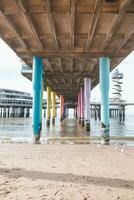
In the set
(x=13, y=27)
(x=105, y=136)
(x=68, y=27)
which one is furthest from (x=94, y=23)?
(x=105, y=136)

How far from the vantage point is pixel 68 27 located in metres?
15.4

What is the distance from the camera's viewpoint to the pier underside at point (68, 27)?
12242mm

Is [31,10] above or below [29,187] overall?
above

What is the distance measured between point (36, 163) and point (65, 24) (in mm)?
8175

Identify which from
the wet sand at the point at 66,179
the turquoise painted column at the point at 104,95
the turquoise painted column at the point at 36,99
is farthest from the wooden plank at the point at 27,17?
the wet sand at the point at 66,179

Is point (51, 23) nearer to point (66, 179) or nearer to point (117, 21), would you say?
point (117, 21)

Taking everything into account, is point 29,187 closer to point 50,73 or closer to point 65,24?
point 65,24

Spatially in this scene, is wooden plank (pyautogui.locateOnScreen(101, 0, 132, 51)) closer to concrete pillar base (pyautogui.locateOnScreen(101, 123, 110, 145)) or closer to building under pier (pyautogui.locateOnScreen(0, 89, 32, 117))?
concrete pillar base (pyautogui.locateOnScreen(101, 123, 110, 145))

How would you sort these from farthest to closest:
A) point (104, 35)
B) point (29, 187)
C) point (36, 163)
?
point (104, 35)
point (36, 163)
point (29, 187)

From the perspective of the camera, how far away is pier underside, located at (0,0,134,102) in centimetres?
1224

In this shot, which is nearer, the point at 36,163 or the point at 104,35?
the point at 36,163

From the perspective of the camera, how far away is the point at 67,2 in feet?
39.2

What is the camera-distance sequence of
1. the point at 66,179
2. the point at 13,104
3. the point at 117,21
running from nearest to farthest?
the point at 66,179, the point at 117,21, the point at 13,104

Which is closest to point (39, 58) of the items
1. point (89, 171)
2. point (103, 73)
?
point (103, 73)
